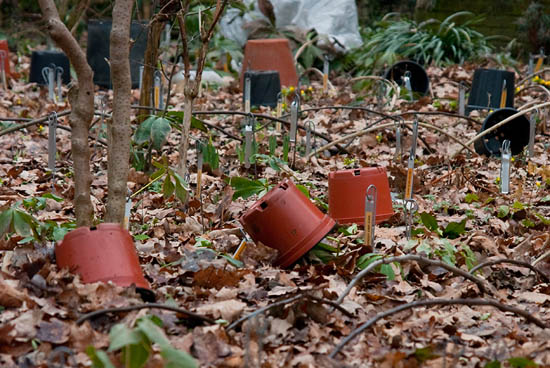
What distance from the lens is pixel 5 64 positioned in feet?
28.4

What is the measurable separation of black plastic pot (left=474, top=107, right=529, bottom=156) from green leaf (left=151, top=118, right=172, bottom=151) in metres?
2.30

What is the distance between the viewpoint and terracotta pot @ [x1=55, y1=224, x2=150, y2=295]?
2521 mm

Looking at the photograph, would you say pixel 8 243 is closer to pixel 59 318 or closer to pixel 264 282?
pixel 59 318

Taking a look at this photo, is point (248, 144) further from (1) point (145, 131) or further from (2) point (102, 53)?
(2) point (102, 53)

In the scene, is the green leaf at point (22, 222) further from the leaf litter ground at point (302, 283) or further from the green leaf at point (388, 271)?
the green leaf at point (388, 271)

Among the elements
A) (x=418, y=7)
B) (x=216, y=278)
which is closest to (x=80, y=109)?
(x=216, y=278)

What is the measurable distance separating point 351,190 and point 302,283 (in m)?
0.86

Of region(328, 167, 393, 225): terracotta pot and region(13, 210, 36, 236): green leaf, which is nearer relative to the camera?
region(13, 210, 36, 236): green leaf

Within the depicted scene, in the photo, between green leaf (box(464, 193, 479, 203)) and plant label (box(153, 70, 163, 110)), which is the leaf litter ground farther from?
plant label (box(153, 70, 163, 110))

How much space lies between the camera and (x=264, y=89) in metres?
7.48

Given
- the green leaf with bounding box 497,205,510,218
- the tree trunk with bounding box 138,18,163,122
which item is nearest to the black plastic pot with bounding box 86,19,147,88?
the tree trunk with bounding box 138,18,163,122

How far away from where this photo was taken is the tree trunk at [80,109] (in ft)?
9.38

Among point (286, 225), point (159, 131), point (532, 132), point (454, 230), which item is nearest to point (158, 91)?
point (159, 131)

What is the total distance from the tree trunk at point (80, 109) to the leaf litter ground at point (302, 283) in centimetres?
22
